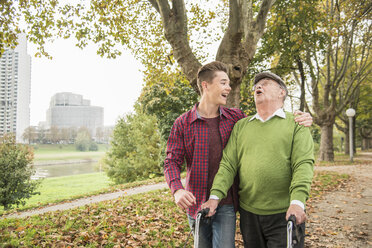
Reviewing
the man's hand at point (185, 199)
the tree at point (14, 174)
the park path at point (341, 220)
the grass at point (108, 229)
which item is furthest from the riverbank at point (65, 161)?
the man's hand at point (185, 199)

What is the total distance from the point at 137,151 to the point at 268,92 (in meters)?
20.9

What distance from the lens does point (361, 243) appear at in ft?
15.1

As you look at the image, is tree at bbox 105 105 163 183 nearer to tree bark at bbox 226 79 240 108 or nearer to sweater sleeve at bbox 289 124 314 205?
tree bark at bbox 226 79 240 108

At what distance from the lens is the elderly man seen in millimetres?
2012

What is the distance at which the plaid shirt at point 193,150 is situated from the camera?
2400 millimetres

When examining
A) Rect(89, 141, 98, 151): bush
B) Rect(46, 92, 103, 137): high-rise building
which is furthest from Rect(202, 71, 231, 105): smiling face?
Rect(46, 92, 103, 137): high-rise building

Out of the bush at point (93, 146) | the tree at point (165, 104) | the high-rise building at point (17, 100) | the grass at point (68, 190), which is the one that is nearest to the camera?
the grass at point (68, 190)

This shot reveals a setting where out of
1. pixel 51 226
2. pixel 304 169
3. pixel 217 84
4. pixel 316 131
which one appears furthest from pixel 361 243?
pixel 316 131

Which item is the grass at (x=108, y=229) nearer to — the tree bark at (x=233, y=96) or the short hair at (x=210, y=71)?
the tree bark at (x=233, y=96)

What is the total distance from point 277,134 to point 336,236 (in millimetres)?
4067

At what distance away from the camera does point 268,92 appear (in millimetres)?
2299

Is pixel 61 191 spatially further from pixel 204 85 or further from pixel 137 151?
pixel 204 85

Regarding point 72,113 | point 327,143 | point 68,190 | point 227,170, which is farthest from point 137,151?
point 72,113

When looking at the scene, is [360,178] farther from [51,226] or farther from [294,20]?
[51,226]
